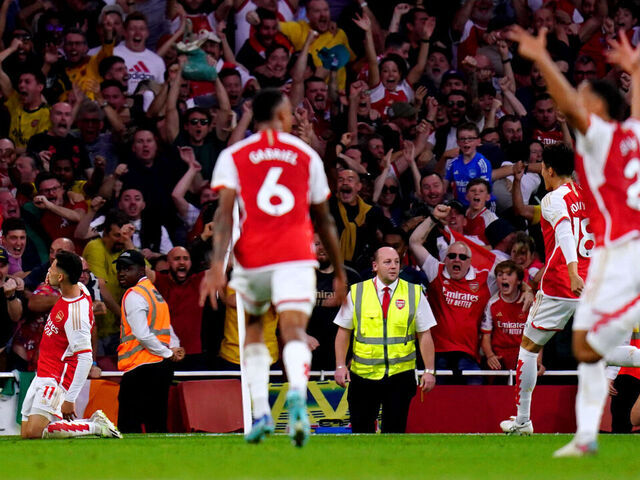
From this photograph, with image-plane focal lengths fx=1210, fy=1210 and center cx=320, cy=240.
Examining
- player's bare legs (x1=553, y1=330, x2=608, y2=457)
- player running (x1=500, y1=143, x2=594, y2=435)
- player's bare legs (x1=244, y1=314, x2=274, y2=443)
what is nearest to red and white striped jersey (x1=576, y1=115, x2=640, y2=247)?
player's bare legs (x1=553, y1=330, x2=608, y2=457)

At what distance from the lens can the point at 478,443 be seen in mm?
10367

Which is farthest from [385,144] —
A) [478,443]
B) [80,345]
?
[478,443]

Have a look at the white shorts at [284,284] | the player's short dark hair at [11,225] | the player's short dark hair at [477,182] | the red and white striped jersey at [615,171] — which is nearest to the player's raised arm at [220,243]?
the white shorts at [284,284]

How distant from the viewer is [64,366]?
1252 centimetres

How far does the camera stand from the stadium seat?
1390 cm

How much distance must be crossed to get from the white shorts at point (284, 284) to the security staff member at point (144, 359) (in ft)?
16.0

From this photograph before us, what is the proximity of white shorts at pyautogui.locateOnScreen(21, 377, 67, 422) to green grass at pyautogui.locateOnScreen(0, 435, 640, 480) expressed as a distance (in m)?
Result: 1.24

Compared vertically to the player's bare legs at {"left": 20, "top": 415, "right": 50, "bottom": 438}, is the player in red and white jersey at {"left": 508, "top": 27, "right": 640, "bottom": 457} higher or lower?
higher

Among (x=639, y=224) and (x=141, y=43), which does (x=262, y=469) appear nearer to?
(x=639, y=224)

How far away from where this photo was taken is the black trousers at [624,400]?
1348 cm

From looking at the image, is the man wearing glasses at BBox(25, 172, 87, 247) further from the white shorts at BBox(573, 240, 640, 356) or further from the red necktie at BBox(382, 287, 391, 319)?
the white shorts at BBox(573, 240, 640, 356)

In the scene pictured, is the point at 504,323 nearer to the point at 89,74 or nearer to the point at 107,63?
the point at 107,63

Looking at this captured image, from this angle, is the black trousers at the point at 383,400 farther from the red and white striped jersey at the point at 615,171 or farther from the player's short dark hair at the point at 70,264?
the red and white striped jersey at the point at 615,171

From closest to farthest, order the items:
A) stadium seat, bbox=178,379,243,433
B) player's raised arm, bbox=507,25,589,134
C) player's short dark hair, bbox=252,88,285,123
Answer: player's raised arm, bbox=507,25,589,134, player's short dark hair, bbox=252,88,285,123, stadium seat, bbox=178,379,243,433
